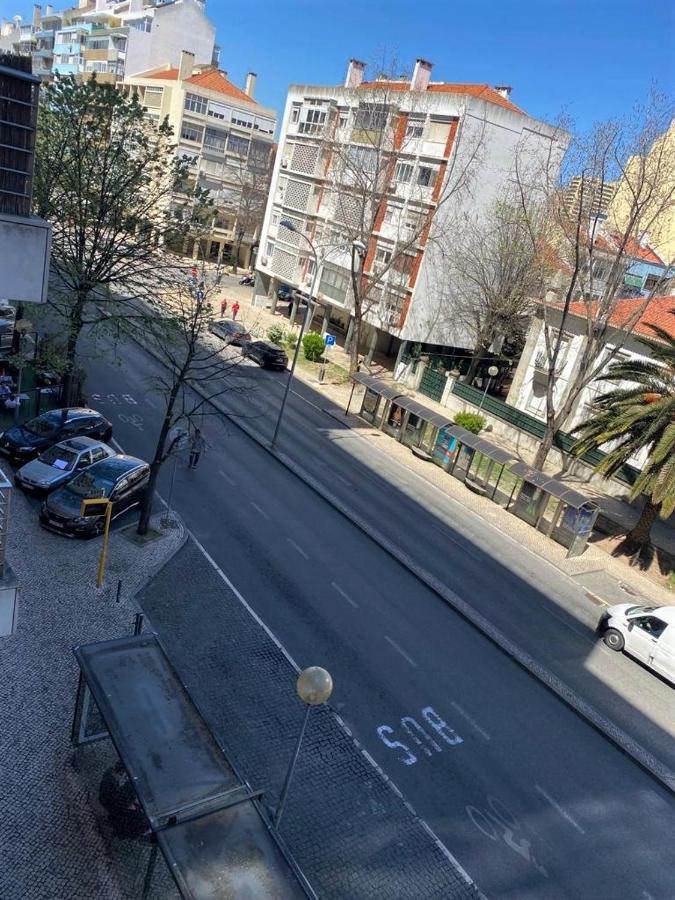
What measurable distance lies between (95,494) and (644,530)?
59.6ft

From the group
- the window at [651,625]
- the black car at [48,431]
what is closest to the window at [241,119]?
the black car at [48,431]

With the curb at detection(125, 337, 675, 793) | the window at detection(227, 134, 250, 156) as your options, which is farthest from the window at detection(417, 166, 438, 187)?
the window at detection(227, 134, 250, 156)

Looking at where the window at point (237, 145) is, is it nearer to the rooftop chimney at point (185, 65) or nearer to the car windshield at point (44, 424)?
the rooftop chimney at point (185, 65)

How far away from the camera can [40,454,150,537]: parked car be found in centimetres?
1658

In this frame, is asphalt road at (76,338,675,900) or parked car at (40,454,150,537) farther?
parked car at (40,454,150,537)

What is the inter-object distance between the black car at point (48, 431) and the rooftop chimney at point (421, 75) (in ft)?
97.0

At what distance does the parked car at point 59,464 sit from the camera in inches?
711

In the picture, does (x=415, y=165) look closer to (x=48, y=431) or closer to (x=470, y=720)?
(x=48, y=431)

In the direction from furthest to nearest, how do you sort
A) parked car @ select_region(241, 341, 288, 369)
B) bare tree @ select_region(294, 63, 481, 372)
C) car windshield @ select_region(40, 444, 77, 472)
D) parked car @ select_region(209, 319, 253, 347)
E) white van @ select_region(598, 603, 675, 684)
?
parked car @ select_region(209, 319, 253, 347) < parked car @ select_region(241, 341, 288, 369) < bare tree @ select_region(294, 63, 481, 372) < car windshield @ select_region(40, 444, 77, 472) < white van @ select_region(598, 603, 675, 684)

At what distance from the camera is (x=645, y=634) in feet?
55.0

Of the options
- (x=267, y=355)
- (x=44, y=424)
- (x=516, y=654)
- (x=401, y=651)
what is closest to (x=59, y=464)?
(x=44, y=424)

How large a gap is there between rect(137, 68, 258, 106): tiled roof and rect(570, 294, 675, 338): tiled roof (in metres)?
46.5

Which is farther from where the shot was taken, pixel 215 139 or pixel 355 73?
pixel 215 139

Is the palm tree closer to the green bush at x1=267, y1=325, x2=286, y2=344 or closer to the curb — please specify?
the curb
